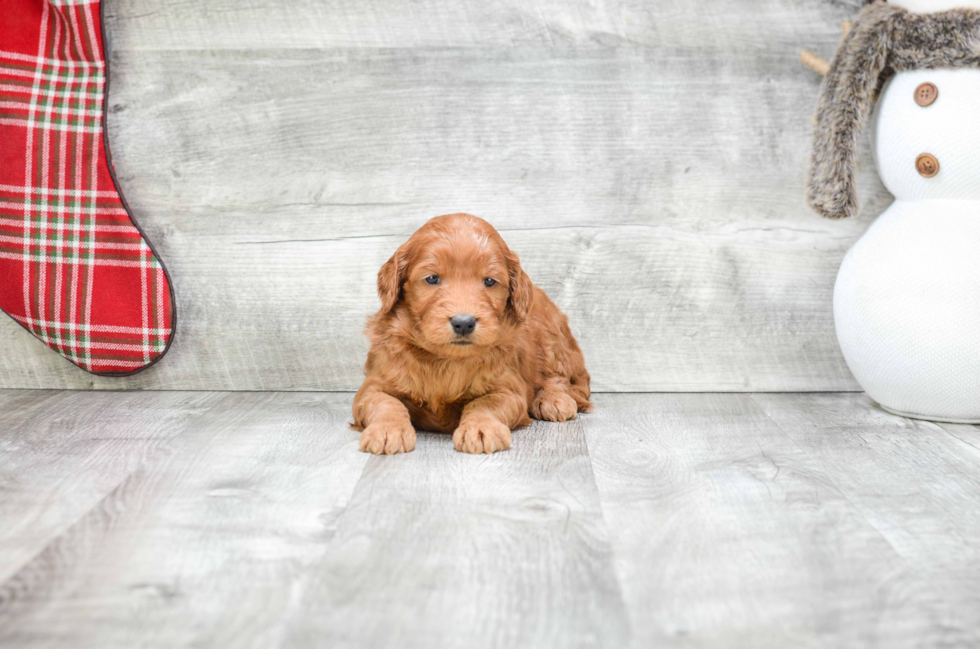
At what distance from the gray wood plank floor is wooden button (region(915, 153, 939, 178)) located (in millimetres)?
692

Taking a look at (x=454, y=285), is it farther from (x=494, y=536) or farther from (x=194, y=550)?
(x=194, y=550)

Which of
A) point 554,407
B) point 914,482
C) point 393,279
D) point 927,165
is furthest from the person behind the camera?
point 554,407

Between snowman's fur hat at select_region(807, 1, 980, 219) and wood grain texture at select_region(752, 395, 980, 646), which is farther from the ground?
snowman's fur hat at select_region(807, 1, 980, 219)

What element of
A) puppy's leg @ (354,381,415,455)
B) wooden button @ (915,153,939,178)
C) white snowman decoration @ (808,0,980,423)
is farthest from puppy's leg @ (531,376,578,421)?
wooden button @ (915,153,939,178)

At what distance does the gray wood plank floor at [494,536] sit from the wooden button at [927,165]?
692mm

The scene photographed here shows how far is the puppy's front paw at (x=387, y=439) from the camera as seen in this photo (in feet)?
6.42

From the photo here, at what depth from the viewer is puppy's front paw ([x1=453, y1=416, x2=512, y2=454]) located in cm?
197

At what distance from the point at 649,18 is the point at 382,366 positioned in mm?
1409

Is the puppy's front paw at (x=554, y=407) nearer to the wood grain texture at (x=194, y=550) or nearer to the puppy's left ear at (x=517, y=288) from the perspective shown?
the puppy's left ear at (x=517, y=288)

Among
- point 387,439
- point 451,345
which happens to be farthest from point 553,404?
point 387,439

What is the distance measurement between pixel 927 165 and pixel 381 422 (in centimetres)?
162

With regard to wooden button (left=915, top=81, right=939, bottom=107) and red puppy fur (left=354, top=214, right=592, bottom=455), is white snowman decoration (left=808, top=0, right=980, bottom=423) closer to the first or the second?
wooden button (left=915, top=81, right=939, bottom=107)

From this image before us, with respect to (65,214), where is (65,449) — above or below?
below

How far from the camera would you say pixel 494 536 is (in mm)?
1452
